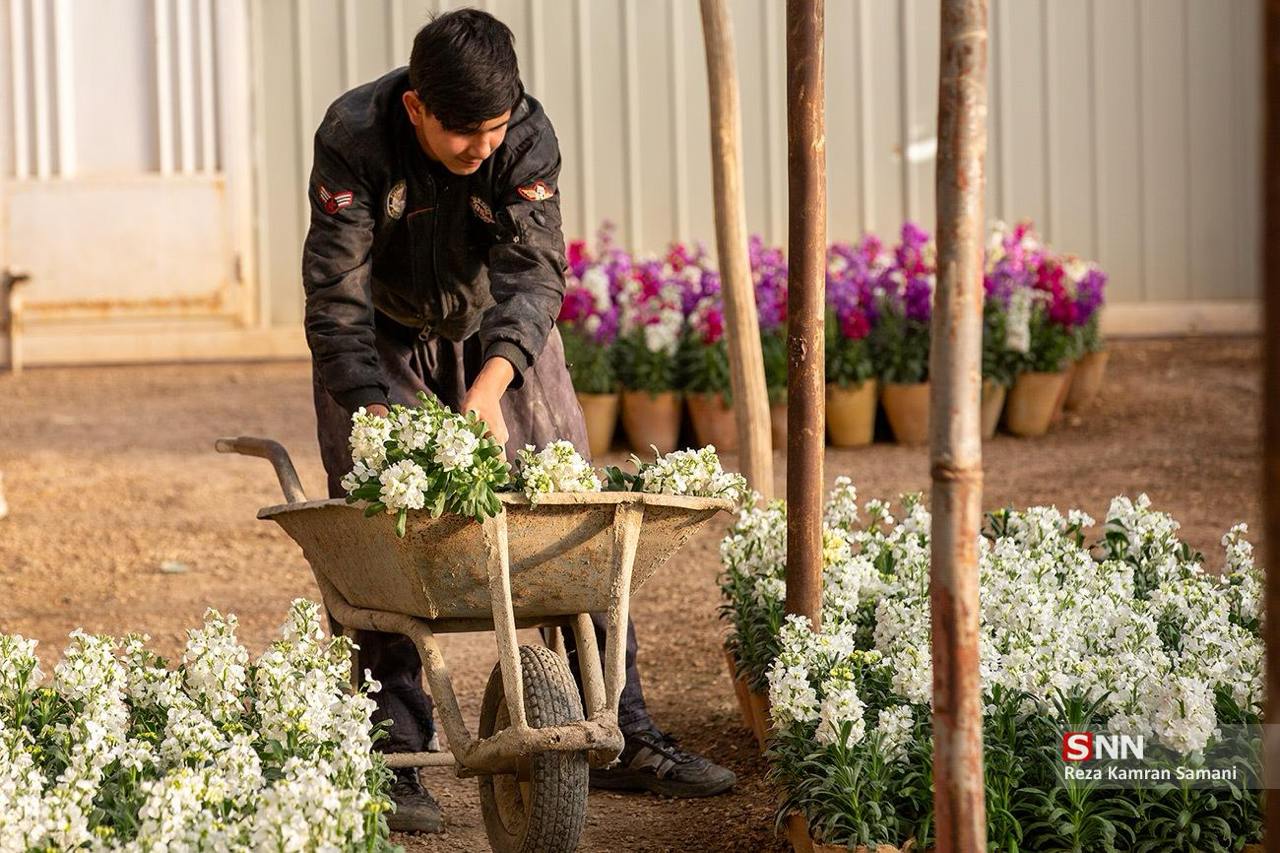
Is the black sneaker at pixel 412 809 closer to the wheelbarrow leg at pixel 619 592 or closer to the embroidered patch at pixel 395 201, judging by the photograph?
the wheelbarrow leg at pixel 619 592

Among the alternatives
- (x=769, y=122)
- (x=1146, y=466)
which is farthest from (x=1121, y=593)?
(x=769, y=122)

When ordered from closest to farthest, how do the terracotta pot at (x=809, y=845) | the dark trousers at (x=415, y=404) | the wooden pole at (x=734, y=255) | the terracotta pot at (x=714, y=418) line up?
the terracotta pot at (x=809, y=845), the dark trousers at (x=415, y=404), the wooden pole at (x=734, y=255), the terracotta pot at (x=714, y=418)

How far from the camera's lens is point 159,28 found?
10.3 m

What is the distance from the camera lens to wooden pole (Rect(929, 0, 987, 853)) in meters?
2.12

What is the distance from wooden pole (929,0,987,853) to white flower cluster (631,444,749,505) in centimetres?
87

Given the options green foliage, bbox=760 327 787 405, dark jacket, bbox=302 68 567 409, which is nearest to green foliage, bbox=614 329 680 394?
green foliage, bbox=760 327 787 405

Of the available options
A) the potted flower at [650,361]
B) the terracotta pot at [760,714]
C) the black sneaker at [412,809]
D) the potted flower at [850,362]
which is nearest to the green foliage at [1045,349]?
the potted flower at [850,362]

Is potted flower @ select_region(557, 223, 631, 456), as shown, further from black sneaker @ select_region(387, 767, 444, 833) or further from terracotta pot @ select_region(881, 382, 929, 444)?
black sneaker @ select_region(387, 767, 444, 833)

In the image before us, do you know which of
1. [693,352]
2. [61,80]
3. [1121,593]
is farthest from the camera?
[61,80]

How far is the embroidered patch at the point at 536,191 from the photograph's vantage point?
3.33 m

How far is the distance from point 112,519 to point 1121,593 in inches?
180

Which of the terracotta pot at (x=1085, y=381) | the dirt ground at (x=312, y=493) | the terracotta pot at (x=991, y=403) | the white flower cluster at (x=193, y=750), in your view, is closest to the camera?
the white flower cluster at (x=193, y=750)

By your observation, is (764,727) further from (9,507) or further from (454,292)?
(9,507)

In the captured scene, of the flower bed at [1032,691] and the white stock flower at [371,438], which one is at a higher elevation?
the white stock flower at [371,438]
